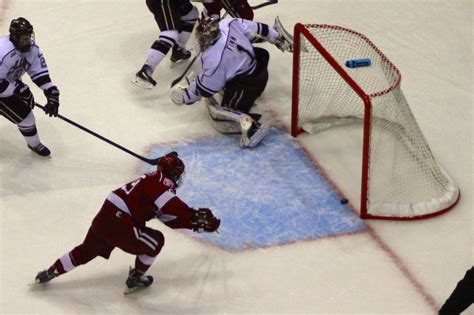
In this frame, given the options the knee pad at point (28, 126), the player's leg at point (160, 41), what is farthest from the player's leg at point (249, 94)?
the knee pad at point (28, 126)

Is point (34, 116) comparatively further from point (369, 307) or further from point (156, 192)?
point (369, 307)

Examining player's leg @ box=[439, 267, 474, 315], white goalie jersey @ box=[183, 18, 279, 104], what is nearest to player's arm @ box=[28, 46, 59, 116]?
white goalie jersey @ box=[183, 18, 279, 104]

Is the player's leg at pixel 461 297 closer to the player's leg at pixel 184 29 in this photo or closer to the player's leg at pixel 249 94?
the player's leg at pixel 249 94

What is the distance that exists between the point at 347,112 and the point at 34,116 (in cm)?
178

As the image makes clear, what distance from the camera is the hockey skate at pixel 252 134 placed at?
5469 millimetres

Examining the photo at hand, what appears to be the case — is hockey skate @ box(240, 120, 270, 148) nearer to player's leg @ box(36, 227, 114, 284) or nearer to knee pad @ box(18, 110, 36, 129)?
knee pad @ box(18, 110, 36, 129)

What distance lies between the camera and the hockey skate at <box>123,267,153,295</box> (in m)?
4.50

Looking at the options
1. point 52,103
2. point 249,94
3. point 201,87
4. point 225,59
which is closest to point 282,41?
point 249,94

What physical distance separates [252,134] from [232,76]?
13.5 inches

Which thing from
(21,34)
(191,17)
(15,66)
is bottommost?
(191,17)

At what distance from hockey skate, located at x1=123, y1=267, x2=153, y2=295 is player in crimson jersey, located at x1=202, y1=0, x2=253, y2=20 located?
208 centimetres

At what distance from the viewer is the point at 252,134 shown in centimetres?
549

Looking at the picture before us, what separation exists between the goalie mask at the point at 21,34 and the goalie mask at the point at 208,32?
888 millimetres

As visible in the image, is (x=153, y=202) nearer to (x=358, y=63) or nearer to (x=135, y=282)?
(x=135, y=282)
